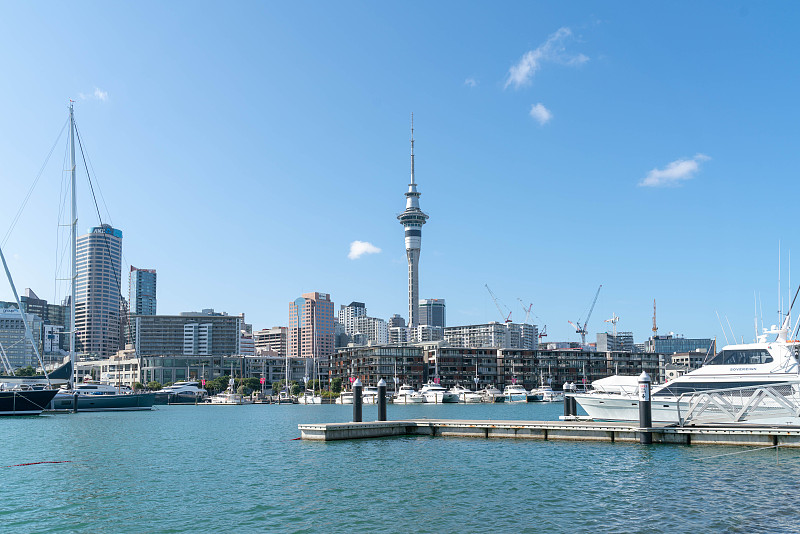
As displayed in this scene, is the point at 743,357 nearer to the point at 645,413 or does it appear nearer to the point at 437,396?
the point at 645,413

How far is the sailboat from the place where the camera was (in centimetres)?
11056

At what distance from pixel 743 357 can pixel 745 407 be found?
11.7 m

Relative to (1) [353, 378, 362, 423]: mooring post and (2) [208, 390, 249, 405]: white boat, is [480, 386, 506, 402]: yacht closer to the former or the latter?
(2) [208, 390, 249, 405]: white boat

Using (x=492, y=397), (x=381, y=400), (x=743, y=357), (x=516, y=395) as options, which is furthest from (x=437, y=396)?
(x=743, y=357)

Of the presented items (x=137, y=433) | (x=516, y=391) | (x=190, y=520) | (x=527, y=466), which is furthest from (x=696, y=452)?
(x=516, y=391)

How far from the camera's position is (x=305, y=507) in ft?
94.3

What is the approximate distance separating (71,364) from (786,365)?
101m

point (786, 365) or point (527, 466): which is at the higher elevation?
point (786, 365)

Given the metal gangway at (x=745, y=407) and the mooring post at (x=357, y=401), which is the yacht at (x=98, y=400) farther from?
the metal gangway at (x=745, y=407)

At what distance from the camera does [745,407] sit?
44.6 meters

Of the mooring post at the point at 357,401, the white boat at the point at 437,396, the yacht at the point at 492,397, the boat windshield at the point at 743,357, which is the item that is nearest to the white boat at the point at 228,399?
the white boat at the point at 437,396

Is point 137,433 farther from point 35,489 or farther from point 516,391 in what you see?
point 516,391

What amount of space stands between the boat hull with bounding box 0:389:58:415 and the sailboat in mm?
3511

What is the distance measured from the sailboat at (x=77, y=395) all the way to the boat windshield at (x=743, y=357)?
90.8 meters
